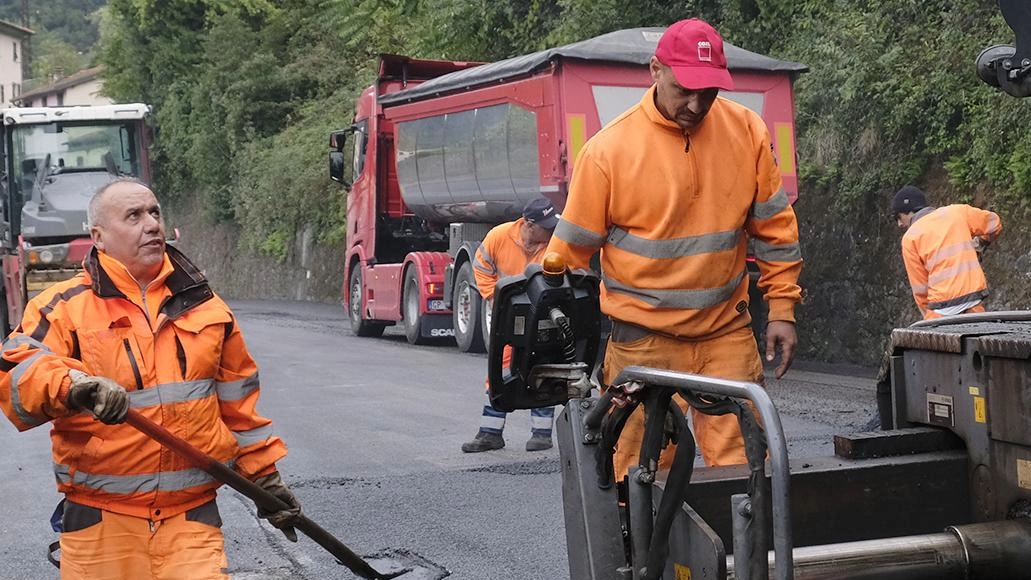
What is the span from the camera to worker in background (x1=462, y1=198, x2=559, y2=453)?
9414 mm

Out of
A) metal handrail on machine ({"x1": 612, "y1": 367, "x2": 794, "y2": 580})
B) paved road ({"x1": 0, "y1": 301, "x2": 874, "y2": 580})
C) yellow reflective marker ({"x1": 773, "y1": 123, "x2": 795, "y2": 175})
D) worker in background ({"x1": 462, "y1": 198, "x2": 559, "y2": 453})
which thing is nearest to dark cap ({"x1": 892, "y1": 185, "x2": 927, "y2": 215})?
paved road ({"x1": 0, "y1": 301, "x2": 874, "y2": 580})

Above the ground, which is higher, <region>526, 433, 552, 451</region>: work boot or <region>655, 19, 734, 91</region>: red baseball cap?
<region>655, 19, 734, 91</region>: red baseball cap

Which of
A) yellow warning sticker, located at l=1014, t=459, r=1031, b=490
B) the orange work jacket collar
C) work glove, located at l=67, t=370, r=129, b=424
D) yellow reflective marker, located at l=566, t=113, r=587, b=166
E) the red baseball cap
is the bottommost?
yellow warning sticker, located at l=1014, t=459, r=1031, b=490

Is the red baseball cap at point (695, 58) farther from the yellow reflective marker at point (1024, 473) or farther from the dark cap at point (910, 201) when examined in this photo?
the dark cap at point (910, 201)

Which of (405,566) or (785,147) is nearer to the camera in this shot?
(405,566)

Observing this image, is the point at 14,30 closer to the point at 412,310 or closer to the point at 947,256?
the point at 412,310

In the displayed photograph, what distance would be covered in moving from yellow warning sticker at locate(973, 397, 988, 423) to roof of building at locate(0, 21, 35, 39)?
350 feet

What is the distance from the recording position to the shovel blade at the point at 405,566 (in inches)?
245

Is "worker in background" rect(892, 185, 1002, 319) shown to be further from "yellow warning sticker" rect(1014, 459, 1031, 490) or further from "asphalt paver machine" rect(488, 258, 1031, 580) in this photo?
"yellow warning sticker" rect(1014, 459, 1031, 490)

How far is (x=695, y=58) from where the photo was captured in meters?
4.57

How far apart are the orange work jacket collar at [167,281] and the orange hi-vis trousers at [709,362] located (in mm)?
1390

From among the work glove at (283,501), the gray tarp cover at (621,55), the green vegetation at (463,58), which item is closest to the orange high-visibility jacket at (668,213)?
the work glove at (283,501)

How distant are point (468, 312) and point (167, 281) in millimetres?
13253

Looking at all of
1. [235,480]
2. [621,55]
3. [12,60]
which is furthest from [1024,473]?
[12,60]
